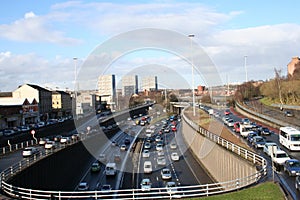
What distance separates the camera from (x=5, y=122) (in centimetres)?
6519

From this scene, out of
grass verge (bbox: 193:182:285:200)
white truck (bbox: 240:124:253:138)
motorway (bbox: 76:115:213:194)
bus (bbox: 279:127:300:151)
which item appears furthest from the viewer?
white truck (bbox: 240:124:253:138)

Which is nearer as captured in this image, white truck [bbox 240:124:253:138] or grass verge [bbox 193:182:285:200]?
grass verge [bbox 193:182:285:200]

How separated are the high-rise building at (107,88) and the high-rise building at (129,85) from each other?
6836mm

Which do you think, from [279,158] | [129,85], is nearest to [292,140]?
[279,158]

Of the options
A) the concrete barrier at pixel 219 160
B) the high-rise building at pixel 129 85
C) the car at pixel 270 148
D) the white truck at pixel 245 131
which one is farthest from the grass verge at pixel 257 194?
the high-rise building at pixel 129 85

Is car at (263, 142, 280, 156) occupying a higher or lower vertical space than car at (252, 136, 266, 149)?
higher

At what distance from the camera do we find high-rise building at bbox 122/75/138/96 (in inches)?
3873

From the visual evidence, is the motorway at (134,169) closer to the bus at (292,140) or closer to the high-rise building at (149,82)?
the bus at (292,140)

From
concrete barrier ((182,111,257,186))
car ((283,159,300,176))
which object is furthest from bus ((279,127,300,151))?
car ((283,159,300,176))

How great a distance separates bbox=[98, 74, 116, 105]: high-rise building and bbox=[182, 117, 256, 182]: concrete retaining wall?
6601cm

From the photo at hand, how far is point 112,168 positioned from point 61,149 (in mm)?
5986

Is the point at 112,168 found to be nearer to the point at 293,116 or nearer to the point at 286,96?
the point at 293,116

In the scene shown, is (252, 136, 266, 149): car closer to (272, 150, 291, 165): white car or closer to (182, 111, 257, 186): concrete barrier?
(182, 111, 257, 186): concrete barrier

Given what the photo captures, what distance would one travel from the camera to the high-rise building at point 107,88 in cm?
11607
